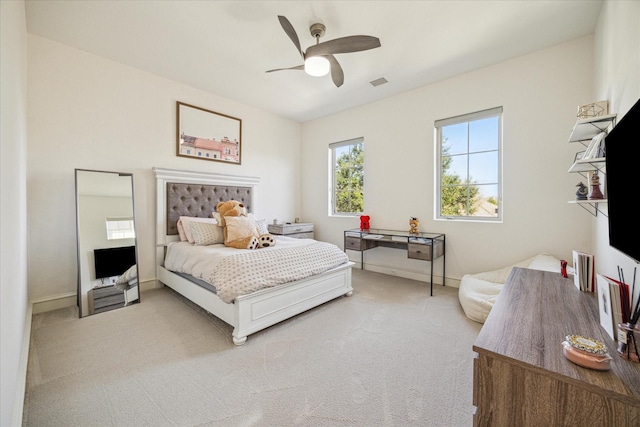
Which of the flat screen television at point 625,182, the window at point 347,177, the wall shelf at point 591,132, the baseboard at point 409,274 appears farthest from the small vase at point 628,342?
the window at point 347,177

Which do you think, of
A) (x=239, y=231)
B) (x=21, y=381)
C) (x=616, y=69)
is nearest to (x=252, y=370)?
(x=21, y=381)

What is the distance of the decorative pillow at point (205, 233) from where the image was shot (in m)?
3.05

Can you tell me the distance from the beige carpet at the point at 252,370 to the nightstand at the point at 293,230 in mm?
1954

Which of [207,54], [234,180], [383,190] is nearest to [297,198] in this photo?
[234,180]

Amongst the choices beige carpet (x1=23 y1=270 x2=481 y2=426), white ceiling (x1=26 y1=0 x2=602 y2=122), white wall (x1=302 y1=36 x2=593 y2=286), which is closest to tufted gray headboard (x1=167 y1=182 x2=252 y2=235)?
beige carpet (x1=23 y1=270 x2=481 y2=426)

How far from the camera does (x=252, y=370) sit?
1741mm

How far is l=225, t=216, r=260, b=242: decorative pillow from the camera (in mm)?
2957

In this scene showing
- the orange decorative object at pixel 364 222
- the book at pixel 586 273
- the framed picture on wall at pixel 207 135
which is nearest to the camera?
the book at pixel 586 273

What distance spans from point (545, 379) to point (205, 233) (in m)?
3.10

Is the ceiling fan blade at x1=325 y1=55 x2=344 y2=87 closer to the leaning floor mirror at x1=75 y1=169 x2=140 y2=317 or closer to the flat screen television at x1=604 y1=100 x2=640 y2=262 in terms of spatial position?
the flat screen television at x1=604 y1=100 x2=640 y2=262

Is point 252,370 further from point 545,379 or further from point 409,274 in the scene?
point 409,274

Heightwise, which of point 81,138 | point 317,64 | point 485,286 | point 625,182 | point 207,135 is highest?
point 317,64

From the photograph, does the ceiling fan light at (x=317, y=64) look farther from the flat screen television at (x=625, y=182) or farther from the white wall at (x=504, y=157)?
the flat screen television at (x=625, y=182)

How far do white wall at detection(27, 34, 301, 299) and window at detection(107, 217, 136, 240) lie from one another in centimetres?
27
